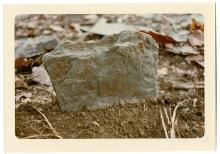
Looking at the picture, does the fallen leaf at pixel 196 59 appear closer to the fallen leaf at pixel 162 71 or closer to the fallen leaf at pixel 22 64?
the fallen leaf at pixel 162 71

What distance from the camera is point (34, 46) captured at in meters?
3.32

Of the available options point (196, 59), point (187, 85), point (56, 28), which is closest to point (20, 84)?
point (56, 28)

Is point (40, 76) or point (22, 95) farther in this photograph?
point (40, 76)

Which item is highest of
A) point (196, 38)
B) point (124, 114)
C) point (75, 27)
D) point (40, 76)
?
point (75, 27)

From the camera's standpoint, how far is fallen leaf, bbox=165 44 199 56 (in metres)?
3.26

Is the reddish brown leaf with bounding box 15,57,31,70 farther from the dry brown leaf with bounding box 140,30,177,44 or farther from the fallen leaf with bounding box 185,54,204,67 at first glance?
the fallen leaf with bounding box 185,54,204,67

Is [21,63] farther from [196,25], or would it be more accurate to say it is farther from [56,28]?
[196,25]

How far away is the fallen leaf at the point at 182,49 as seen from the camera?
3.26m

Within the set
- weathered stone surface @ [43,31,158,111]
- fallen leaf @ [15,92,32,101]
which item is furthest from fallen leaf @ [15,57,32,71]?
weathered stone surface @ [43,31,158,111]

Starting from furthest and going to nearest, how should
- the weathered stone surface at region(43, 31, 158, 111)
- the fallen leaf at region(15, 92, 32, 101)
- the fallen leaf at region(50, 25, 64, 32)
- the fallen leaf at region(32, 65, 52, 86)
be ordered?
1. the fallen leaf at region(50, 25, 64, 32)
2. the fallen leaf at region(32, 65, 52, 86)
3. the fallen leaf at region(15, 92, 32, 101)
4. the weathered stone surface at region(43, 31, 158, 111)

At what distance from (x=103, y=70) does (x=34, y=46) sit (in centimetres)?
79

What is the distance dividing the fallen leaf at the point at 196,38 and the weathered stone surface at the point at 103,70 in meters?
0.50

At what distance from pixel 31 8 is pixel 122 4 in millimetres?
563

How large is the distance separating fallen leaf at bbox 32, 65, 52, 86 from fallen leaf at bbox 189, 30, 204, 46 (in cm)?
99
